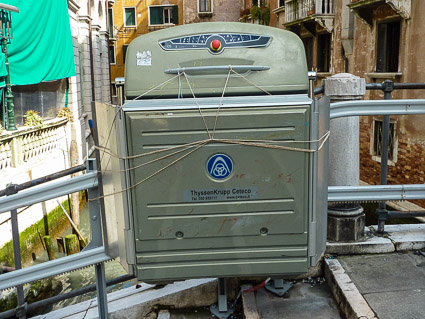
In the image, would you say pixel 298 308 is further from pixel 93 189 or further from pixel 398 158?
pixel 398 158

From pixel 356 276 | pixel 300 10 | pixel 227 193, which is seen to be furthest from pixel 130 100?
pixel 300 10

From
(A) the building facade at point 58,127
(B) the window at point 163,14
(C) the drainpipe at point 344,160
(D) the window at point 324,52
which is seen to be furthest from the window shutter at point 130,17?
(C) the drainpipe at point 344,160


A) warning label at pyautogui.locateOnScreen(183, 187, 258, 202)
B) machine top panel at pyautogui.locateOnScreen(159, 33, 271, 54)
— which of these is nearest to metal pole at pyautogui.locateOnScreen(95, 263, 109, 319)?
warning label at pyautogui.locateOnScreen(183, 187, 258, 202)

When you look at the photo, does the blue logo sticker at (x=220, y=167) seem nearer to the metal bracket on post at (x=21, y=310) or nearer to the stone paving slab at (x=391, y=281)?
the stone paving slab at (x=391, y=281)

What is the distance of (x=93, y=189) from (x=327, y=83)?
83.1 inches

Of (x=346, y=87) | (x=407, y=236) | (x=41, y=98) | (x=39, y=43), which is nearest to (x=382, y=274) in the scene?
(x=407, y=236)

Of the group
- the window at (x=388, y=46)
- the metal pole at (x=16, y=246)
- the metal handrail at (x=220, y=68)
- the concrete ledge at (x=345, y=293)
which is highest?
the window at (x=388, y=46)

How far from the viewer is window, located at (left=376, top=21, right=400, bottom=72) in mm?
13359

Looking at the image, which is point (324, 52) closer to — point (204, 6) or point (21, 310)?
point (21, 310)

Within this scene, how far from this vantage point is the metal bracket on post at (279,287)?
146 inches

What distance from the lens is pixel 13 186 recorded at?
3.20 meters

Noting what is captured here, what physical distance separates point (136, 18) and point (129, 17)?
0.66 m

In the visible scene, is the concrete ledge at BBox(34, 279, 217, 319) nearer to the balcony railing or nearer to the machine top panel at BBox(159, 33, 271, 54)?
the machine top panel at BBox(159, 33, 271, 54)

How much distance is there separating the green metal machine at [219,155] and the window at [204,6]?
109 ft
